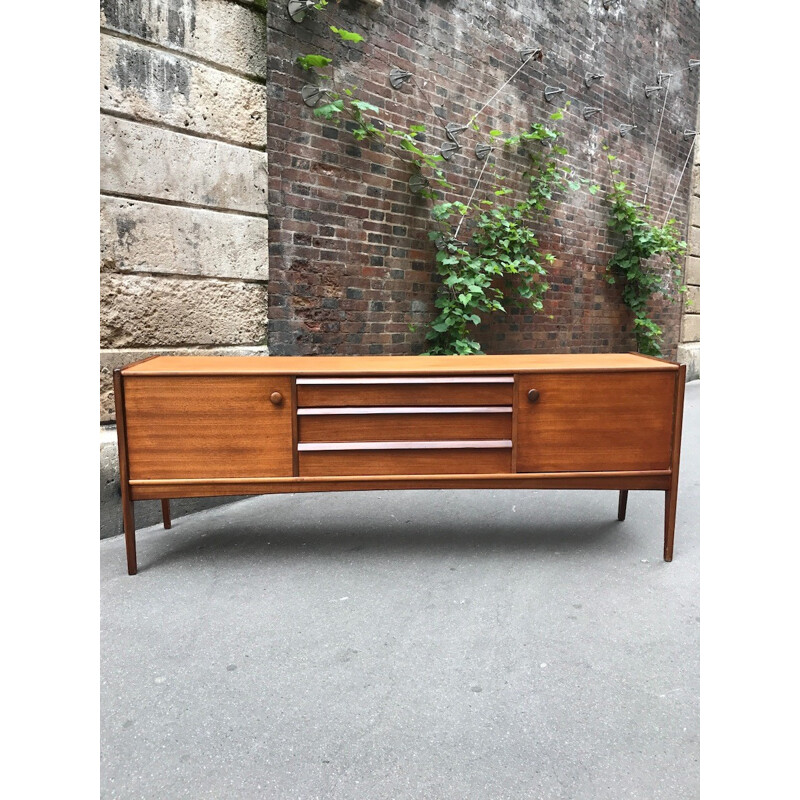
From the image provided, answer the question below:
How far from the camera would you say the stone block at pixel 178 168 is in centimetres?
283

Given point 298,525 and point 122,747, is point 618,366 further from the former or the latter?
point 122,747

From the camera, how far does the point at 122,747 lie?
153cm

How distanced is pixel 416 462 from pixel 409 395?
0.27 meters

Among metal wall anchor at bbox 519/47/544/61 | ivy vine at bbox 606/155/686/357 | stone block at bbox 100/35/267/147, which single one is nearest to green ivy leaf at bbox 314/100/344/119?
stone block at bbox 100/35/267/147

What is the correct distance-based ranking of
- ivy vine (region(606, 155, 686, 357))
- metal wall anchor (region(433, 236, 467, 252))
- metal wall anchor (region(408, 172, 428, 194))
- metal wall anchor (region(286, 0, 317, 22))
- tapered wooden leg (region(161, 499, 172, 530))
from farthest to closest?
ivy vine (region(606, 155, 686, 357)) < metal wall anchor (region(433, 236, 467, 252)) < metal wall anchor (region(408, 172, 428, 194)) < metal wall anchor (region(286, 0, 317, 22)) < tapered wooden leg (region(161, 499, 172, 530))

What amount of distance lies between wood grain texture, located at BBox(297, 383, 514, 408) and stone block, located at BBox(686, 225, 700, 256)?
6.69 m

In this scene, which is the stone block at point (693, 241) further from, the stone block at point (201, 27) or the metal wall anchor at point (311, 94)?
the stone block at point (201, 27)

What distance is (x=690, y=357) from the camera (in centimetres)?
829

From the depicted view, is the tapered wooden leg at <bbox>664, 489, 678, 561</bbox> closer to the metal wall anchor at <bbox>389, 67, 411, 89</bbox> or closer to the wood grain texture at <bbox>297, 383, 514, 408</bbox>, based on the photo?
the wood grain texture at <bbox>297, 383, 514, 408</bbox>

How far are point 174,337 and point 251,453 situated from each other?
98 cm

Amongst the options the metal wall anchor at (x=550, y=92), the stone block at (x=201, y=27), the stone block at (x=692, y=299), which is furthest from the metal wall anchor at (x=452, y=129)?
the stone block at (x=692, y=299)

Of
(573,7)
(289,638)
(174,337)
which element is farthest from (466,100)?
Answer: (289,638)

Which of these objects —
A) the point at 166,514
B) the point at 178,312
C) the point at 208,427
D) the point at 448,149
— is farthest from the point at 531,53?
the point at 166,514

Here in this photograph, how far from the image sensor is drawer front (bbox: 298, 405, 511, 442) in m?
2.56
